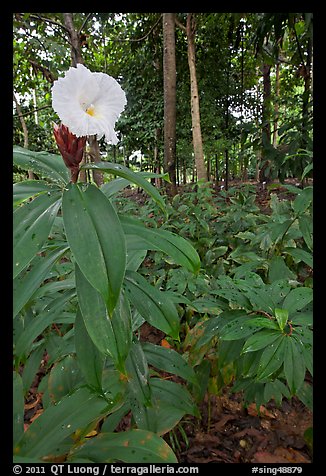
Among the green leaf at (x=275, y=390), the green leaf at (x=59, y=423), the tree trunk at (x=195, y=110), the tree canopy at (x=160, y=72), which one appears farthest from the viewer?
the tree canopy at (x=160, y=72)

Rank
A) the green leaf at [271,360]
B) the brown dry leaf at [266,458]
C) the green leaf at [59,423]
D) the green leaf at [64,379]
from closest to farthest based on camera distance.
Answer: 1. the green leaf at [59,423]
2. the green leaf at [271,360]
3. the green leaf at [64,379]
4. the brown dry leaf at [266,458]

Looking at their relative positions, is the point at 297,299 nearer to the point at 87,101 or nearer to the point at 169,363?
the point at 169,363

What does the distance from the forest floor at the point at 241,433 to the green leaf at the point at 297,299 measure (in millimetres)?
461

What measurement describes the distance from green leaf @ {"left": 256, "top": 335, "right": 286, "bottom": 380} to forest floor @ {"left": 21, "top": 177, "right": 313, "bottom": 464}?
17.7 inches

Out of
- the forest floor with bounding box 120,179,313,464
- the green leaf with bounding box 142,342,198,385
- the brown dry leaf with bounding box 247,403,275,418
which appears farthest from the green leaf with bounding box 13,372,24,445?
the brown dry leaf with bounding box 247,403,275,418

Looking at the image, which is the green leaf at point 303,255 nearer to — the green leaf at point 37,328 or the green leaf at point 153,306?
the green leaf at point 153,306

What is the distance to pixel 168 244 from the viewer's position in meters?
0.72

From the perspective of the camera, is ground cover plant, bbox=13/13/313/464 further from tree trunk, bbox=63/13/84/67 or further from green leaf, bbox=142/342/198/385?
tree trunk, bbox=63/13/84/67

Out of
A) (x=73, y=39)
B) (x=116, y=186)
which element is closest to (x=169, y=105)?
(x=73, y=39)

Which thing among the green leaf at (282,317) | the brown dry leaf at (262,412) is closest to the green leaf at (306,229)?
the green leaf at (282,317)

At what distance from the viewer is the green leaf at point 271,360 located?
0.76 meters
